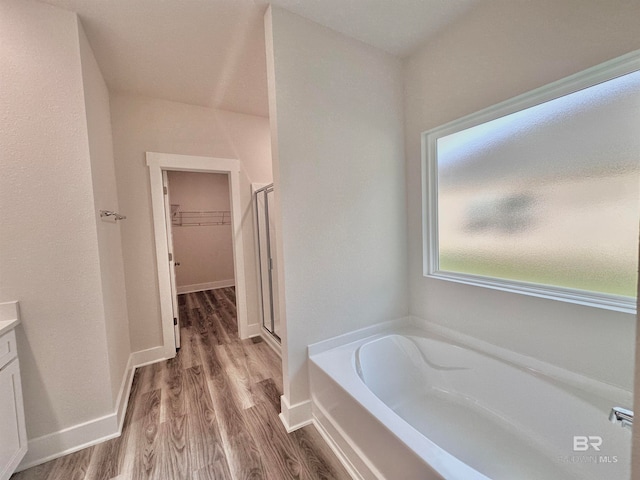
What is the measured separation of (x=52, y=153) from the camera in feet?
4.49

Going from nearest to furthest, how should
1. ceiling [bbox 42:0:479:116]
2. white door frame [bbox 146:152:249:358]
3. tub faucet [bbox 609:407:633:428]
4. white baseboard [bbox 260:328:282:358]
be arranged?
tub faucet [bbox 609:407:633:428] < ceiling [bbox 42:0:479:116] < white door frame [bbox 146:152:249:358] < white baseboard [bbox 260:328:282:358]

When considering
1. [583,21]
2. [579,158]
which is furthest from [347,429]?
[583,21]

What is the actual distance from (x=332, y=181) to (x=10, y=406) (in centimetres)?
205

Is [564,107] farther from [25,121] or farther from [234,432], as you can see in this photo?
[25,121]

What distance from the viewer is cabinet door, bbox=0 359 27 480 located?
1.14 m

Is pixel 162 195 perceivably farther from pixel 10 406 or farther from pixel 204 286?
pixel 204 286

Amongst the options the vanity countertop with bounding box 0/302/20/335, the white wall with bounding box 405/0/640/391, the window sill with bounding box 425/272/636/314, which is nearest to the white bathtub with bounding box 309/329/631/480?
the white wall with bounding box 405/0/640/391

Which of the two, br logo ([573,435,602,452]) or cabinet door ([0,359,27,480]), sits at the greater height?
cabinet door ([0,359,27,480])

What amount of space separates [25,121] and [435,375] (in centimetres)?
289

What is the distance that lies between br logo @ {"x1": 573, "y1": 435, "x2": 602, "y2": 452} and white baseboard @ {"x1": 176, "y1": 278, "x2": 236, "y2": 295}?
4.51 metres

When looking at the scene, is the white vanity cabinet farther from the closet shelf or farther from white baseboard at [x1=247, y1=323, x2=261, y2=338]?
the closet shelf

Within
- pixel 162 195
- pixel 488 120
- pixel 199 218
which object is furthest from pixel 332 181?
pixel 199 218

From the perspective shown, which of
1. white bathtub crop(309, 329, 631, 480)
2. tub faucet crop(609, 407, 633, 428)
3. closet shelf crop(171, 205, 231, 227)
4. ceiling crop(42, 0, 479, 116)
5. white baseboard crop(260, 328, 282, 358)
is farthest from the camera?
closet shelf crop(171, 205, 231, 227)

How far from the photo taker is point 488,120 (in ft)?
5.31
